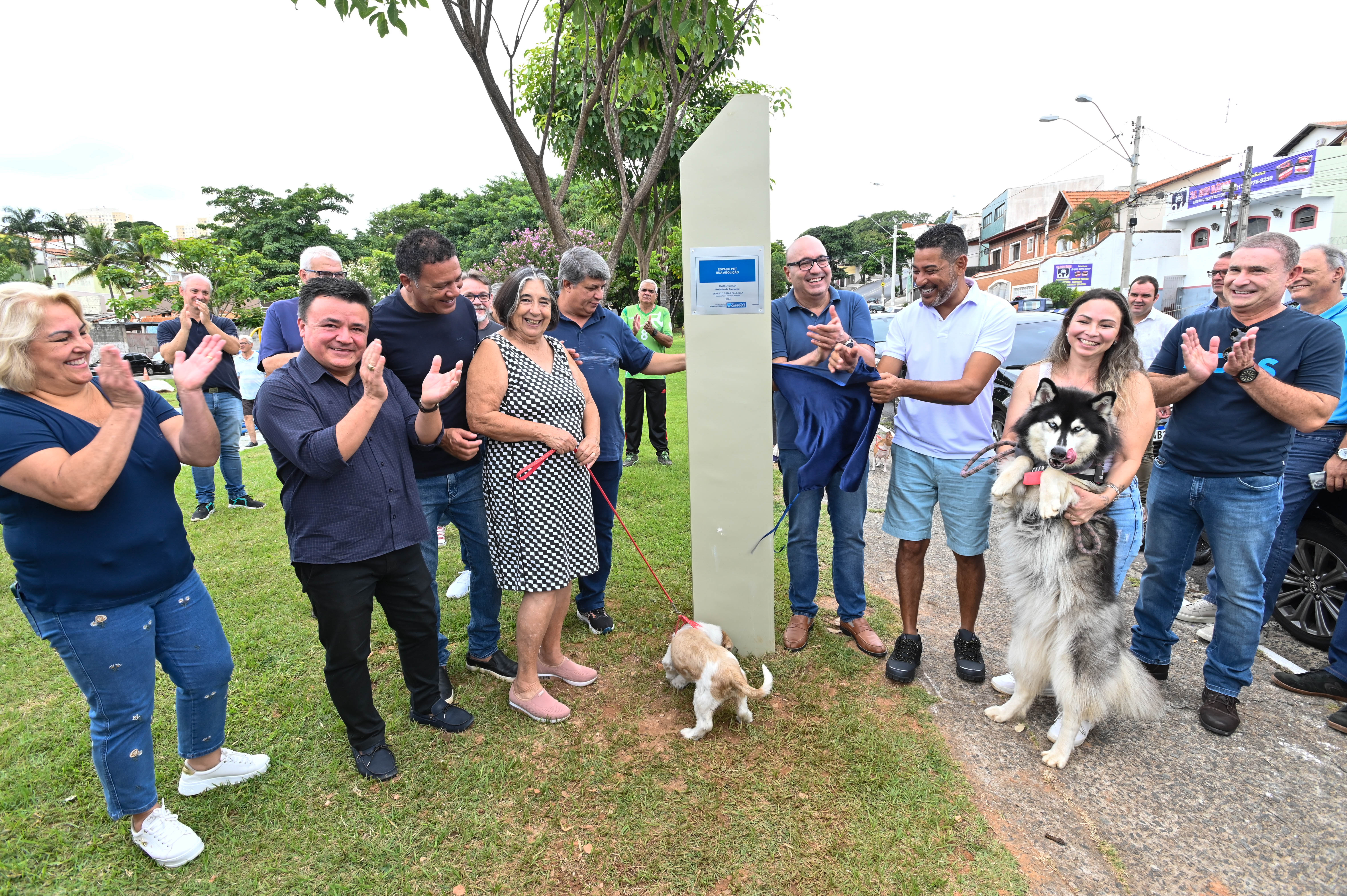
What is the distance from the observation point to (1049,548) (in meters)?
2.78

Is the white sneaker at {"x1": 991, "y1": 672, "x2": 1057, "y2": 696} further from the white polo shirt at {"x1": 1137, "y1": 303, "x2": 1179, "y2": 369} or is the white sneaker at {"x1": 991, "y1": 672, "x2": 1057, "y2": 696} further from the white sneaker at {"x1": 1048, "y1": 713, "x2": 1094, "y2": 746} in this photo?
the white polo shirt at {"x1": 1137, "y1": 303, "x2": 1179, "y2": 369}

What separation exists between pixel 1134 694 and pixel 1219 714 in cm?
61

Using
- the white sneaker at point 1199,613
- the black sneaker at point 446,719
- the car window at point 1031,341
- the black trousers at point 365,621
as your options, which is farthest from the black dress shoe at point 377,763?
the car window at point 1031,341

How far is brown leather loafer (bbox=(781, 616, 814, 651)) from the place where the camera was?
372cm

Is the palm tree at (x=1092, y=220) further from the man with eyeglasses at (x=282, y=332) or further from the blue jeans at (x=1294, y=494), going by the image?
the man with eyeglasses at (x=282, y=332)

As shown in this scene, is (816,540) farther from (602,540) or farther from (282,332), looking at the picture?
(282,332)

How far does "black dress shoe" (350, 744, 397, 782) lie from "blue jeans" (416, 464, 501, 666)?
522 mm

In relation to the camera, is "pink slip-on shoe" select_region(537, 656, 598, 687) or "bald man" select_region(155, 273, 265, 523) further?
"bald man" select_region(155, 273, 265, 523)

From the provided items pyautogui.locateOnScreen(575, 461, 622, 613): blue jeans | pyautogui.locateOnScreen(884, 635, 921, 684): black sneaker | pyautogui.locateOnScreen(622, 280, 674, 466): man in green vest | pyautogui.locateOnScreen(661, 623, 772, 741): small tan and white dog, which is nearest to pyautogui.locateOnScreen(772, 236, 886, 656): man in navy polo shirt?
pyautogui.locateOnScreen(884, 635, 921, 684): black sneaker

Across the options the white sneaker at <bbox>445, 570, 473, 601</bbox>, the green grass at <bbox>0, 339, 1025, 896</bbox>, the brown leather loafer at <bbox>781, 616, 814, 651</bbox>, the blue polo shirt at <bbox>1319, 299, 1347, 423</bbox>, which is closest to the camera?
the green grass at <bbox>0, 339, 1025, 896</bbox>

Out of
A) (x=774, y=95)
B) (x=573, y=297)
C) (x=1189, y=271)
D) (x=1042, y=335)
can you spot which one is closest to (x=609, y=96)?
(x=573, y=297)

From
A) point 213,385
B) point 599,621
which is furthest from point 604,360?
point 213,385

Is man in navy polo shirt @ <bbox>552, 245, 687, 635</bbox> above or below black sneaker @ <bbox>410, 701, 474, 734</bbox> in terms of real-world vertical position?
above

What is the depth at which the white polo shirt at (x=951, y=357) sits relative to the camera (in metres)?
3.16
